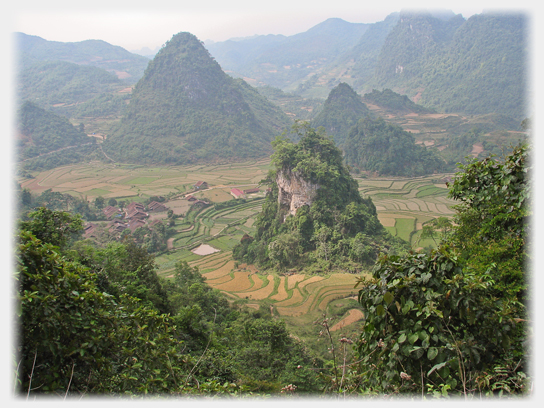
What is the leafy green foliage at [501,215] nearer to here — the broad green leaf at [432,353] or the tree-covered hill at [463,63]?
the broad green leaf at [432,353]

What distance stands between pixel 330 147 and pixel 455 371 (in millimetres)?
25984

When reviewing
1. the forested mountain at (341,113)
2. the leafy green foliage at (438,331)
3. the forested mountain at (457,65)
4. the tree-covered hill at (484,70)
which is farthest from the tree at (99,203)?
the tree-covered hill at (484,70)

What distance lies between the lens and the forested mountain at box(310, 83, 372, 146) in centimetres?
7894

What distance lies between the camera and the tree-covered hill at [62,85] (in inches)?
3915

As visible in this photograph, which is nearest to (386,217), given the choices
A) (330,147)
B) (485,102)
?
→ (330,147)

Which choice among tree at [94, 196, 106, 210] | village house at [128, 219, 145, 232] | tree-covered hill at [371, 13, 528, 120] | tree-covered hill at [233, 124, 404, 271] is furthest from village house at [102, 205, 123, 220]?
tree-covered hill at [371, 13, 528, 120]

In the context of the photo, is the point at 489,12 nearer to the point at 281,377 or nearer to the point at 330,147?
the point at 330,147

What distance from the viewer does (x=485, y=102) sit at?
93.4 metres

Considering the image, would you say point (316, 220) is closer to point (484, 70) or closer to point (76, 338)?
point (76, 338)

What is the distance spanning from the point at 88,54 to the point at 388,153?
6233 inches

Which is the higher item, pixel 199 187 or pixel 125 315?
pixel 125 315

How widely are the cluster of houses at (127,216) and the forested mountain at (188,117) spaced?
Answer: 25907 mm

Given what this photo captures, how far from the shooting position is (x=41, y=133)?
232ft

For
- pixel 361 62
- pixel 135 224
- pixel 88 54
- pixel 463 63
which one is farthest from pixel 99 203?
pixel 361 62
